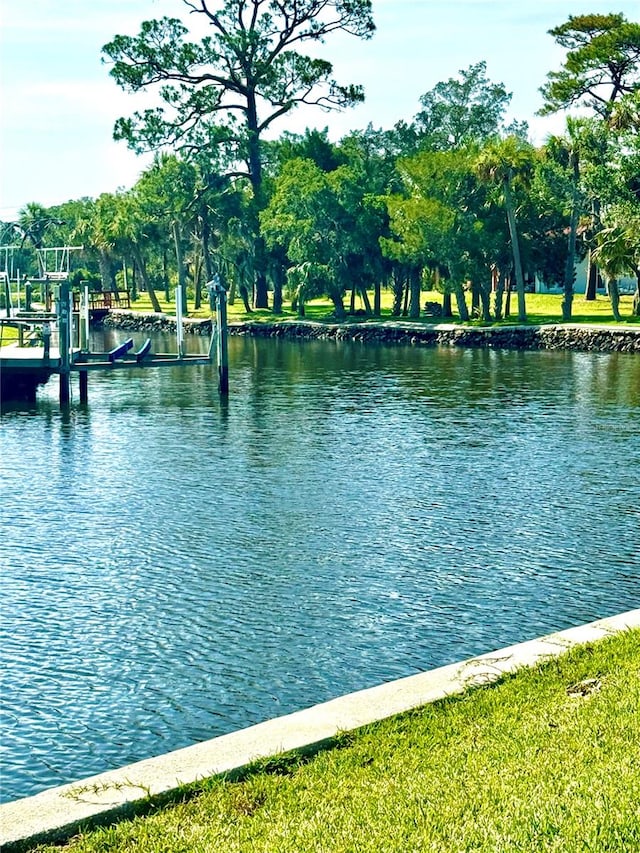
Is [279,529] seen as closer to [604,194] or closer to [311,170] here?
[604,194]

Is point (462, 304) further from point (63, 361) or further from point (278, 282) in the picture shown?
point (63, 361)

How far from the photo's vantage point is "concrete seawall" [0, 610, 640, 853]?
7258 mm

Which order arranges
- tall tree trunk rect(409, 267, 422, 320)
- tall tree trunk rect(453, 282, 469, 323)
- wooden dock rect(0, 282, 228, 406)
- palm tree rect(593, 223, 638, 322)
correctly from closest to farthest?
wooden dock rect(0, 282, 228, 406) → palm tree rect(593, 223, 638, 322) → tall tree trunk rect(453, 282, 469, 323) → tall tree trunk rect(409, 267, 422, 320)

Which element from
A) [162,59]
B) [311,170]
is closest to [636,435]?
[311,170]

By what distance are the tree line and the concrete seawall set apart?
181ft

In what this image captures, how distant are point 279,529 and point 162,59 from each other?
69.0 meters

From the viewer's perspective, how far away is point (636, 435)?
29.9 m

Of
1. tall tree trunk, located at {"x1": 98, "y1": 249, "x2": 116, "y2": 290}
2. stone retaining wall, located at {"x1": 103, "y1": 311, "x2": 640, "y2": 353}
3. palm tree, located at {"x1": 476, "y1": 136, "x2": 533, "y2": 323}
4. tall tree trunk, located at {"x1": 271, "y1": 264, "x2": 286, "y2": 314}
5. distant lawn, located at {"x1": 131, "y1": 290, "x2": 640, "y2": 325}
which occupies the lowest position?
stone retaining wall, located at {"x1": 103, "y1": 311, "x2": 640, "y2": 353}

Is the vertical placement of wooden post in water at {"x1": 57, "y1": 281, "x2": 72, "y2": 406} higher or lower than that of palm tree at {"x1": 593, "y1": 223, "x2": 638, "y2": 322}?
lower

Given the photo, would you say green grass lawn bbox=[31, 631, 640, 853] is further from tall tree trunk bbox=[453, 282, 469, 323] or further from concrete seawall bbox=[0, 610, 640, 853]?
tall tree trunk bbox=[453, 282, 469, 323]

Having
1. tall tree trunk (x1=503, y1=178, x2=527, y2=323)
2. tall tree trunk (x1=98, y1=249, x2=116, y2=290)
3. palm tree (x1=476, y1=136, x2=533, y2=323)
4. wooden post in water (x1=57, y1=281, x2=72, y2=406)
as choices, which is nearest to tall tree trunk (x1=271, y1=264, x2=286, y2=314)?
tall tree trunk (x1=503, y1=178, x2=527, y2=323)

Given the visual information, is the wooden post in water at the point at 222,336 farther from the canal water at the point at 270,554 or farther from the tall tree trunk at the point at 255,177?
the tall tree trunk at the point at 255,177

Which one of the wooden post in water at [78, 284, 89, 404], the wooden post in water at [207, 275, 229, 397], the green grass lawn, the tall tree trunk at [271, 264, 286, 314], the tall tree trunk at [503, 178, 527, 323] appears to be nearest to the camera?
the green grass lawn

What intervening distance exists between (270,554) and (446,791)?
34.5 ft
